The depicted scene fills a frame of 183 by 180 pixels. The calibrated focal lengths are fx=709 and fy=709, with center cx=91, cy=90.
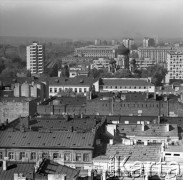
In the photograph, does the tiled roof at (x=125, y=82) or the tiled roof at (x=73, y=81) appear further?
the tiled roof at (x=125, y=82)

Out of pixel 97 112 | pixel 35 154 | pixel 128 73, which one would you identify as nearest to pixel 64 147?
pixel 35 154

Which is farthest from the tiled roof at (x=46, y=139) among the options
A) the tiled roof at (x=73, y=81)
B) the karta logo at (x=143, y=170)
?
the tiled roof at (x=73, y=81)

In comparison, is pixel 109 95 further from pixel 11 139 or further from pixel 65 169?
pixel 65 169

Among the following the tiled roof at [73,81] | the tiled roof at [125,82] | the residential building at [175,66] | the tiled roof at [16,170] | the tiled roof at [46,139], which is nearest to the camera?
the tiled roof at [16,170]

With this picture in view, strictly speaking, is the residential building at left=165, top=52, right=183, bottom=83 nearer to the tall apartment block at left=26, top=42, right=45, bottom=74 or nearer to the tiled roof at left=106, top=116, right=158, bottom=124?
the tall apartment block at left=26, top=42, right=45, bottom=74

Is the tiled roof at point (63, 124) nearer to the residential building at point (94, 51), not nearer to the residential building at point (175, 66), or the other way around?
the residential building at point (175, 66)

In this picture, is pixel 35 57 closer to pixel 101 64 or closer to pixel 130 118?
pixel 101 64
